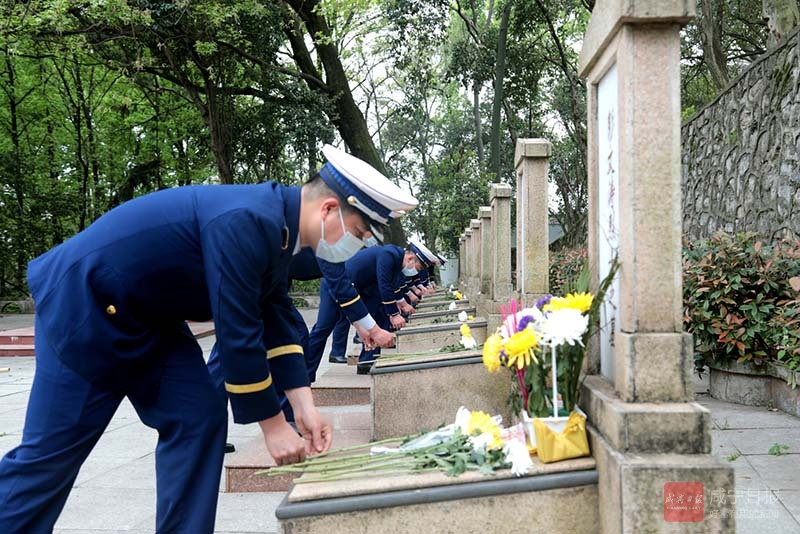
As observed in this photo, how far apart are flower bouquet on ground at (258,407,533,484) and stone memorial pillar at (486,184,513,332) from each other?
143 inches

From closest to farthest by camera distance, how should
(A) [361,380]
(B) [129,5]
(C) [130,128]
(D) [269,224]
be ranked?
(D) [269,224] → (A) [361,380] → (B) [129,5] → (C) [130,128]

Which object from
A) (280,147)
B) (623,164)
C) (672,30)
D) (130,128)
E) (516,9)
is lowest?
(623,164)

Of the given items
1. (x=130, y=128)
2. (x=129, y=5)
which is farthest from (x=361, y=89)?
A: (x=129, y=5)

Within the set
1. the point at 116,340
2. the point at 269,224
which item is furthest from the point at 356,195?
the point at 116,340

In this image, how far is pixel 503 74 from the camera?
1788 cm

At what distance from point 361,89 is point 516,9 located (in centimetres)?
1115

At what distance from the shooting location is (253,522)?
3.67 metres

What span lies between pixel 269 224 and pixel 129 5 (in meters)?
12.6

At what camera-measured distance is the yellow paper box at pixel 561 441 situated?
106 inches

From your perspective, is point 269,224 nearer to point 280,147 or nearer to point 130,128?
point 280,147

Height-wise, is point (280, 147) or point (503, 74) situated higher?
point (503, 74)

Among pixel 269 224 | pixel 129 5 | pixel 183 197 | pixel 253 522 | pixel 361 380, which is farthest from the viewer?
pixel 129 5

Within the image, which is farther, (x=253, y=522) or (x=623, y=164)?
(x=253, y=522)

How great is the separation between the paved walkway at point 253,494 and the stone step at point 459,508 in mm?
1083
